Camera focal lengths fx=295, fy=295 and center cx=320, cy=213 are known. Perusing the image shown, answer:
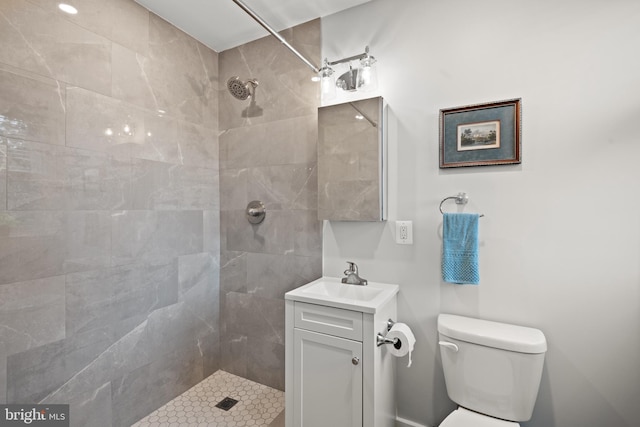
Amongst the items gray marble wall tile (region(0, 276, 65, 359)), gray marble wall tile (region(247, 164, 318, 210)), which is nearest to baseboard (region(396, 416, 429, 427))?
gray marble wall tile (region(247, 164, 318, 210))

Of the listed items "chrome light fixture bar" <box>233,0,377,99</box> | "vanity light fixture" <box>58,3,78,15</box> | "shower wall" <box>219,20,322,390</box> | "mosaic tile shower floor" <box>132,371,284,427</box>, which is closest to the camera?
"vanity light fixture" <box>58,3,78,15</box>

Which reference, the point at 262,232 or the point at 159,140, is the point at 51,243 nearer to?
the point at 159,140

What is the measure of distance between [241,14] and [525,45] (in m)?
1.68

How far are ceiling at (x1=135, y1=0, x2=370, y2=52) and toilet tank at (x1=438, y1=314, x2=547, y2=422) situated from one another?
1984 mm

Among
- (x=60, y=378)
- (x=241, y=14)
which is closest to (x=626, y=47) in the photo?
(x=241, y=14)

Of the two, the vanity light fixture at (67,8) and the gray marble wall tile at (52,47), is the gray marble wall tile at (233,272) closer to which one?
the gray marble wall tile at (52,47)

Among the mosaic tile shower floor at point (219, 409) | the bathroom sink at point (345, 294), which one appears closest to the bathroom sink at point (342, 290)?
the bathroom sink at point (345, 294)

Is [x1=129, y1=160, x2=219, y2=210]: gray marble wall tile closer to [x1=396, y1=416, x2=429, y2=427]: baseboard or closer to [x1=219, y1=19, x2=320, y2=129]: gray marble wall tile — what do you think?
[x1=219, y1=19, x2=320, y2=129]: gray marble wall tile

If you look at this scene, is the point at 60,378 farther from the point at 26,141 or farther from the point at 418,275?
the point at 418,275

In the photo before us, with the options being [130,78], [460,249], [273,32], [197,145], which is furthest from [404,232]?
[130,78]

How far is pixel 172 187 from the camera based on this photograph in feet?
6.74

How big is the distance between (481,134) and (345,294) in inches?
45.9

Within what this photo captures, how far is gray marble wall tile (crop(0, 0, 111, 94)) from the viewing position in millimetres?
1332

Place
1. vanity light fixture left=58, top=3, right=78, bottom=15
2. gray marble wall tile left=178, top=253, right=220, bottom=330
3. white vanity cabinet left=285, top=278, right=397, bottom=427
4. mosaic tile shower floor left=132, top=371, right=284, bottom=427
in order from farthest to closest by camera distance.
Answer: gray marble wall tile left=178, top=253, right=220, bottom=330 → mosaic tile shower floor left=132, top=371, right=284, bottom=427 → vanity light fixture left=58, top=3, right=78, bottom=15 → white vanity cabinet left=285, top=278, right=397, bottom=427
